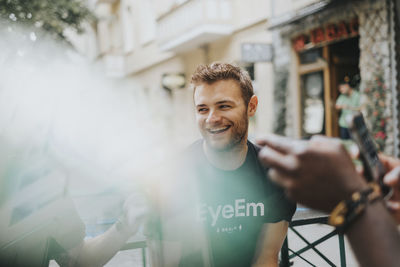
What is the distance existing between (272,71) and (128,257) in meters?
7.15

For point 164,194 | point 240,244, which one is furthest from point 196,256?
point 164,194

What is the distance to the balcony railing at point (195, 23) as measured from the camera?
11281mm

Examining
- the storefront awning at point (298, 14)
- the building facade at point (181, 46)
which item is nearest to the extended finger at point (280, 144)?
the building facade at point (181, 46)

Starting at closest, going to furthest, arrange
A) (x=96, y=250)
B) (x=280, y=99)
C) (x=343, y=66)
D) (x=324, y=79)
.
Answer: (x=96, y=250) → (x=343, y=66) → (x=324, y=79) → (x=280, y=99)

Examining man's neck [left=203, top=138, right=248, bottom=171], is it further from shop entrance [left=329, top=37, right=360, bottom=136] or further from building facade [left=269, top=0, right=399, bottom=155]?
shop entrance [left=329, top=37, right=360, bottom=136]

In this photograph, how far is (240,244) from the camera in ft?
5.76

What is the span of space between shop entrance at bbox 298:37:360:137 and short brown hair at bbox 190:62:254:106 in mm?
6628

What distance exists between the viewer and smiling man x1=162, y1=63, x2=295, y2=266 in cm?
173

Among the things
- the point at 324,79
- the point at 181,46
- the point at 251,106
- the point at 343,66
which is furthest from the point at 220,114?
the point at 181,46

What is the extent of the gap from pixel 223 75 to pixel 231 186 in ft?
1.78

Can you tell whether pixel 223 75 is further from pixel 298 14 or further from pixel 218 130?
pixel 298 14

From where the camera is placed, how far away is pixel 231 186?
179 centimetres

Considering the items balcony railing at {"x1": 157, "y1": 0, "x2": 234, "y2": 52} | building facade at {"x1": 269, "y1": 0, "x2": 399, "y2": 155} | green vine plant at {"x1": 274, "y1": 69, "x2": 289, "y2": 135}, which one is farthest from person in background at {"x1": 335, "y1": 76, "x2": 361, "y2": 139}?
balcony railing at {"x1": 157, "y1": 0, "x2": 234, "y2": 52}

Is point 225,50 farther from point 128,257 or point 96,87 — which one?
point 96,87
